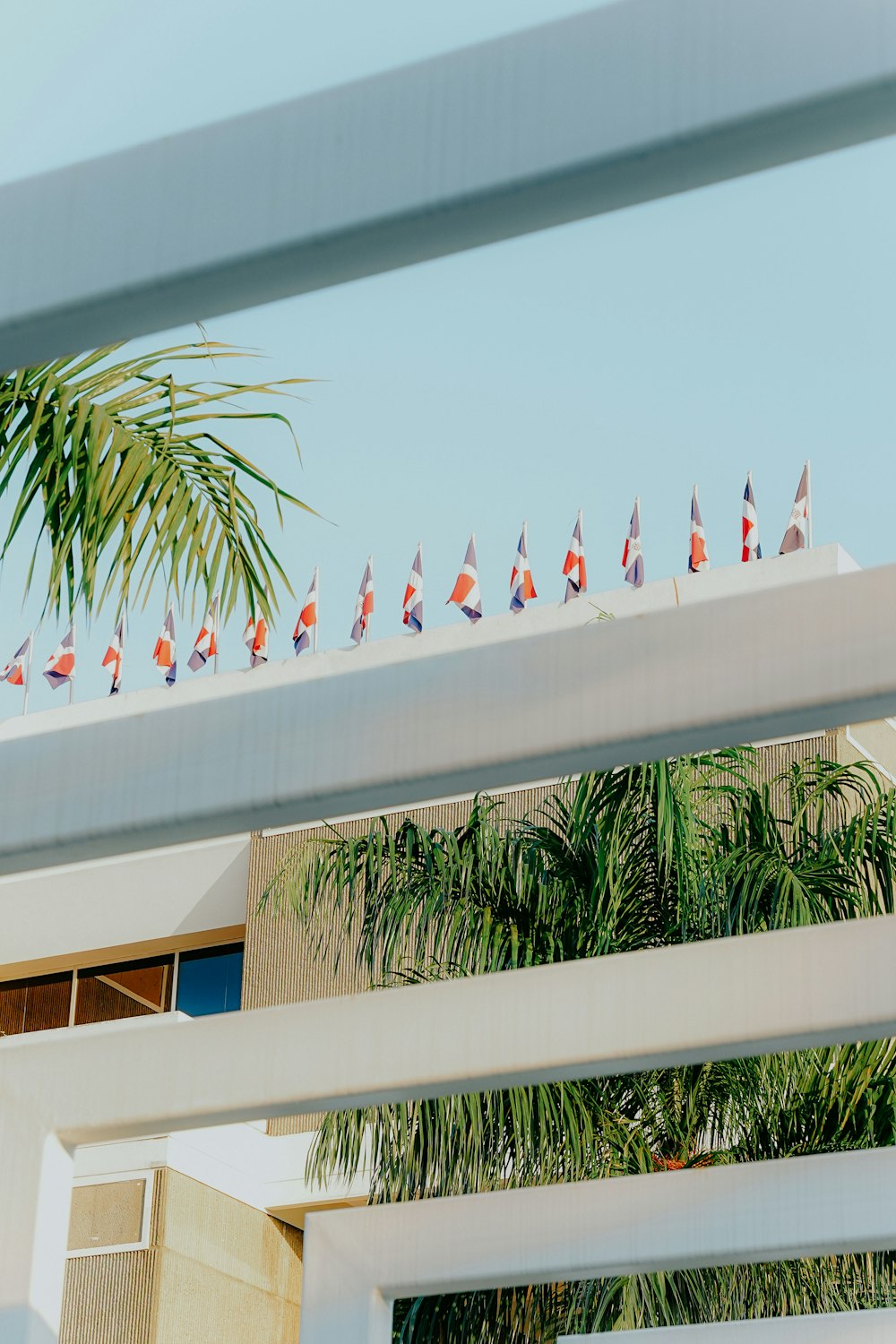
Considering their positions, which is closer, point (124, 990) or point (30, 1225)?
point (30, 1225)

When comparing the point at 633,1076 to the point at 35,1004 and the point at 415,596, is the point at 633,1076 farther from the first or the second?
the point at 35,1004

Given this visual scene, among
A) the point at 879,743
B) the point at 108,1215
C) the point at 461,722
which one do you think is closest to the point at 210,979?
the point at 108,1215

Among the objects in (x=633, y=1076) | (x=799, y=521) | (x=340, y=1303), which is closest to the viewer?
(x=340, y=1303)

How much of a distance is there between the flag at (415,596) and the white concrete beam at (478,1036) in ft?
60.9

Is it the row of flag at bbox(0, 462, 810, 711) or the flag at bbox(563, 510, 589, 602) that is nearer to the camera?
the row of flag at bbox(0, 462, 810, 711)

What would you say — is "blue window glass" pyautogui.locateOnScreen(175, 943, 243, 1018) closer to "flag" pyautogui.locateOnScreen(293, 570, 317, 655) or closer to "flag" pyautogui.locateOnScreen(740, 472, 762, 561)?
"flag" pyautogui.locateOnScreen(293, 570, 317, 655)

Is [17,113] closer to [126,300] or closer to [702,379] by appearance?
[126,300]

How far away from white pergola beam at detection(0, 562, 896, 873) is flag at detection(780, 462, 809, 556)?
17.4m

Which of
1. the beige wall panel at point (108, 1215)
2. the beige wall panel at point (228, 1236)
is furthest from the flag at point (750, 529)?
the beige wall panel at point (108, 1215)

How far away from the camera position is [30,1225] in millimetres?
4062

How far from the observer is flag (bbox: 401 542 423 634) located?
23219 mm

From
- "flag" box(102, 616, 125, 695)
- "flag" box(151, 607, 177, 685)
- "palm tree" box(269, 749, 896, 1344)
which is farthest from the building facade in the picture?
"palm tree" box(269, 749, 896, 1344)

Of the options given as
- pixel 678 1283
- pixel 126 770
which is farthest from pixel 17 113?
pixel 678 1283

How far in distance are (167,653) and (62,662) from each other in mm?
1353
